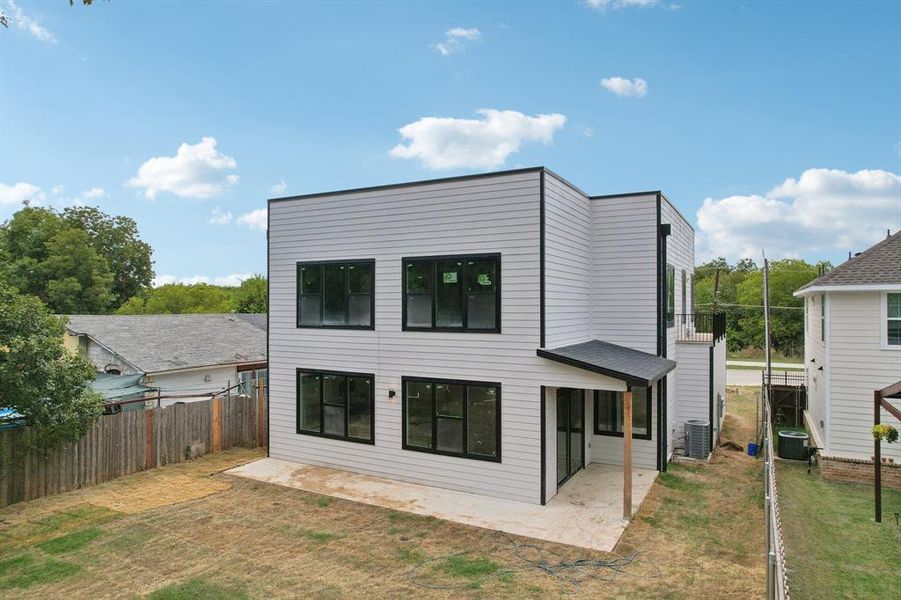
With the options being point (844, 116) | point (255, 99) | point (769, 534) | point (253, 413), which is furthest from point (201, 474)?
point (844, 116)

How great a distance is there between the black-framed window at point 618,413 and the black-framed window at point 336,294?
214 inches

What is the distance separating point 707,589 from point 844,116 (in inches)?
687

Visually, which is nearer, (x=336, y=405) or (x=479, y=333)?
(x=479, y=333)

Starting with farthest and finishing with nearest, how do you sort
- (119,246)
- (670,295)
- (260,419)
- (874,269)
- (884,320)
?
(119,246), (260,419), (670,295), (874,269), (884,320)

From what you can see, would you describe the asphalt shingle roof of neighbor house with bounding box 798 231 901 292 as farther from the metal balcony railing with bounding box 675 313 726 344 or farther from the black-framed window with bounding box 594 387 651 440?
the black-framed window with bounding box 594 387 651 440

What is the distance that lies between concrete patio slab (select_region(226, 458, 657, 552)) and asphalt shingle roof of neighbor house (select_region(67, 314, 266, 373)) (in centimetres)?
744

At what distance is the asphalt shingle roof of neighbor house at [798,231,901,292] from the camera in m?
10.5

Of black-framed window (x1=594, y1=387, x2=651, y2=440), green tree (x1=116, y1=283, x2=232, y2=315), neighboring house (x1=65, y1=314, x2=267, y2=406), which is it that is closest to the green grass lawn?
black-framed window (x1=594, y1=387, x2=651, y2=440)

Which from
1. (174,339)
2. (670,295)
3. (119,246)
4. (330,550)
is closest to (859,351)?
(670,295)

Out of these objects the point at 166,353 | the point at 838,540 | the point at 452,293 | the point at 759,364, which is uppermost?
the point at 452,293

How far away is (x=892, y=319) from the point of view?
34.3 feet

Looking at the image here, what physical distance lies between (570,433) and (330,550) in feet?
17.3

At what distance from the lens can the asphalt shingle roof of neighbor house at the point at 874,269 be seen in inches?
415

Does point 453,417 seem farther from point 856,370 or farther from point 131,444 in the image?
point 856,370
